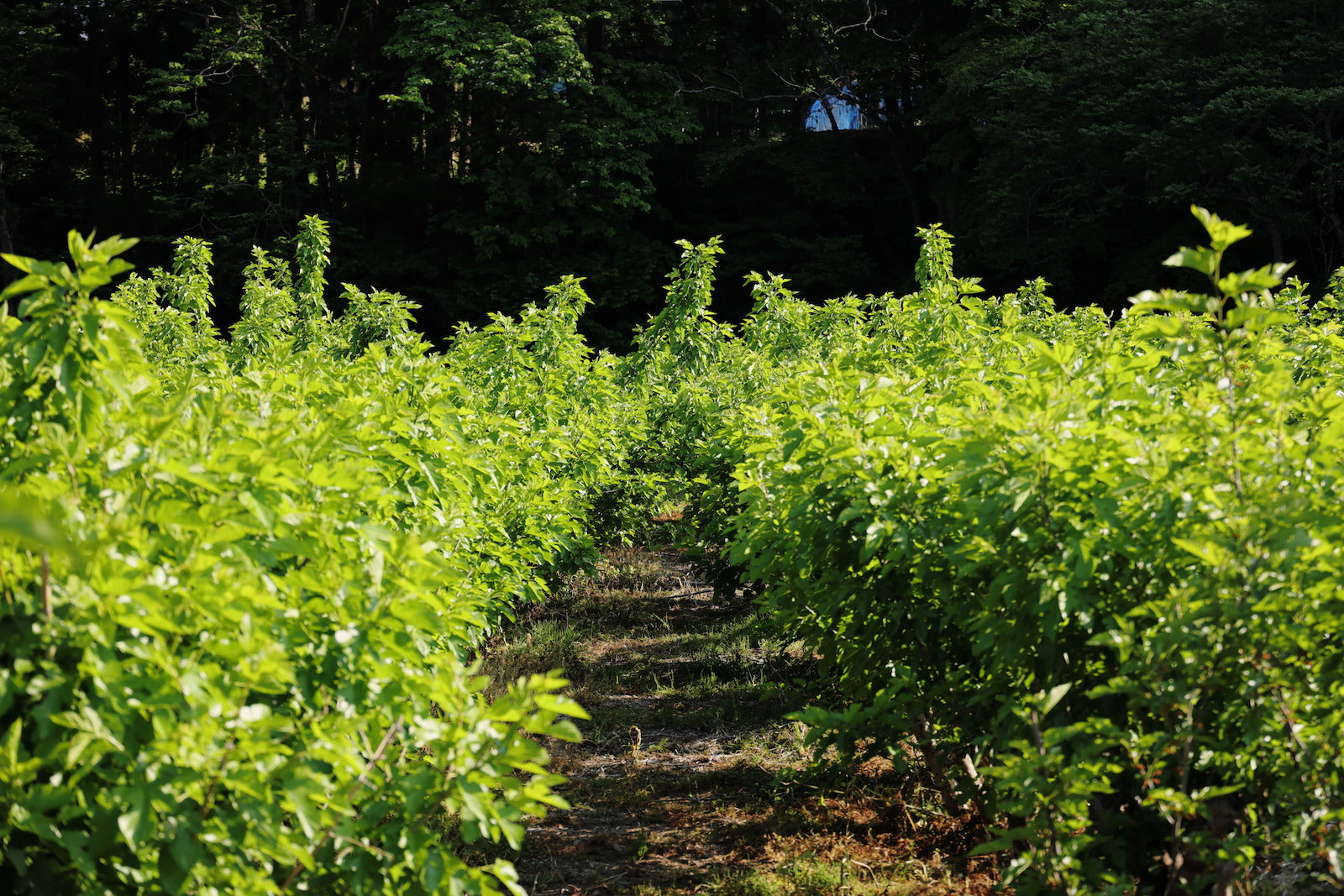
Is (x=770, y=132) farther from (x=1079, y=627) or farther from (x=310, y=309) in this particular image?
(x=1079, y=627)

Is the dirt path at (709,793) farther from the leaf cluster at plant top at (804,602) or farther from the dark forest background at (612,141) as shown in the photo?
the dark forest background at (612,141)

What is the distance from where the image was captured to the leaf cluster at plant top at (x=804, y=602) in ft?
5.23

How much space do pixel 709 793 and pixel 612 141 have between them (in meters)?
19.7

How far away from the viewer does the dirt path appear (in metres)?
3.16

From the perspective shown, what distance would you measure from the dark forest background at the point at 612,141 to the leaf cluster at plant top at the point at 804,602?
16142 mm

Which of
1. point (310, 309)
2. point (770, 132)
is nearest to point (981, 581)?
point (310, 309)

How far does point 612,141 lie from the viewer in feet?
71.9

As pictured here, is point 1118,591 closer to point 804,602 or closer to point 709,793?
point 804,602

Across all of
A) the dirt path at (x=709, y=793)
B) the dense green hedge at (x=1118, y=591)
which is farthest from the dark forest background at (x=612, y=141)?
the dense green hedge at (x=1118, y=591)

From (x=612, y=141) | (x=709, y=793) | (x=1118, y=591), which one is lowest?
A: (x=709, y=793)

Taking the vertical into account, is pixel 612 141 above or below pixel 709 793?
above

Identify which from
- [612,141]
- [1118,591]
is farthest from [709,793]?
[612,141]

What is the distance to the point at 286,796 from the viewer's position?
174 centimetres

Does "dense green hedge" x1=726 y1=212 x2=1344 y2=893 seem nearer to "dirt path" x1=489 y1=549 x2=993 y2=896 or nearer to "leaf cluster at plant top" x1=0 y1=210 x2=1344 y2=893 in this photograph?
"leaf cluster at plant top" x1=0 y1=210 x2=1344 y2=893
